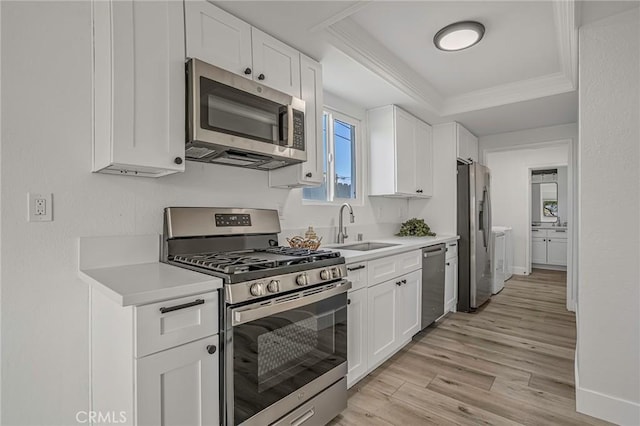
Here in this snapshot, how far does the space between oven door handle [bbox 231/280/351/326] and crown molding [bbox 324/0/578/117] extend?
155 centimetres

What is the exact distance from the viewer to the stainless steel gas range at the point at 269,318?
4.37 feet

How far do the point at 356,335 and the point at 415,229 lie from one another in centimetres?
210

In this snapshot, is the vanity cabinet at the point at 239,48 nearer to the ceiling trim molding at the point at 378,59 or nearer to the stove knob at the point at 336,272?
the ceiling trim molding at the point at 378,59

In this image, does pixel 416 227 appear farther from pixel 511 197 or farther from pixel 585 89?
pixel 511 197

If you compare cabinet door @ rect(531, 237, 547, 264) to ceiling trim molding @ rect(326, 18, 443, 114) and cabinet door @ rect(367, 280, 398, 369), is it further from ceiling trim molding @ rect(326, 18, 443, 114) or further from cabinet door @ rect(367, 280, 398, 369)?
cabinet door @ rect(367, 280, 398, 369)

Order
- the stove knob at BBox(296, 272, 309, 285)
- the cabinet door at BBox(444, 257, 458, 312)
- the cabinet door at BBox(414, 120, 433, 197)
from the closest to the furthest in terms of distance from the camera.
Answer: the stove knob at BBox(296, 272, 309, 285) → the cabinet door at BBox(444, 257, 458, 312) → the cabinet door at BBox(414, 120, 433, 197)

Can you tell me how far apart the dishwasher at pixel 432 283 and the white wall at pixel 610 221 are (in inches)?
47.8

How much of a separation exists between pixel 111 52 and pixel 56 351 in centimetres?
131

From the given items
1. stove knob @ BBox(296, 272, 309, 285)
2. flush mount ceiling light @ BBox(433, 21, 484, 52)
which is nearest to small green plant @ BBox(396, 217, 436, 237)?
flush mount ceiling light @ BBox(433, 21, 484, 52)

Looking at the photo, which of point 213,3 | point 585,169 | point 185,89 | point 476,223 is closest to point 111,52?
point 185,89

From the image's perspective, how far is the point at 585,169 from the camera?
1.99 m

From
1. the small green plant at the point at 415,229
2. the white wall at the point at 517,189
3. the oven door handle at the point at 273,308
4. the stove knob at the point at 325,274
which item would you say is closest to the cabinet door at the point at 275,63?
the stove knob at the point at 325,274

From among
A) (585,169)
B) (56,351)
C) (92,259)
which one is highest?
(585,169)

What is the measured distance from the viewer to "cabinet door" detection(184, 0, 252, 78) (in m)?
1.65
